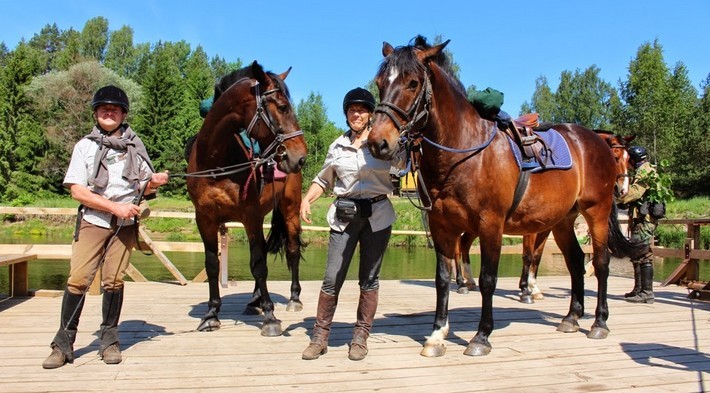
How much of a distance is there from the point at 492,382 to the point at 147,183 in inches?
109

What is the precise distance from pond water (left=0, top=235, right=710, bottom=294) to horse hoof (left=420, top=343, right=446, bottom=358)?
9.30m

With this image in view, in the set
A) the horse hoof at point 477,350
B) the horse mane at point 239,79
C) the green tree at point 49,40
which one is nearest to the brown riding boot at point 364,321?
the horse hoof at point 477,350

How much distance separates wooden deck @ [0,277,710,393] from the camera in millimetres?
3582

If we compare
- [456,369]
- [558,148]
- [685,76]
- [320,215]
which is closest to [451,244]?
[456,369]

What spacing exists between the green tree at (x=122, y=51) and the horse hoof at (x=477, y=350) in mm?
66240

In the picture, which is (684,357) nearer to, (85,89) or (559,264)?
(559,264)

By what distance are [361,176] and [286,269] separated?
1213 centimetres

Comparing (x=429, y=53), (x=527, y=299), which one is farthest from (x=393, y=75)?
(x=527, y=299)

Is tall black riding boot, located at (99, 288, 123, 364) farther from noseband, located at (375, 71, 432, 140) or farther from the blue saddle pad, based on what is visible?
the blue saddle pad

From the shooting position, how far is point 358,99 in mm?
4195

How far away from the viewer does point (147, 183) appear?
4125 mm

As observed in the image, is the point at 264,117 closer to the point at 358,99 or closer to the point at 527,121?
the point at 358,99

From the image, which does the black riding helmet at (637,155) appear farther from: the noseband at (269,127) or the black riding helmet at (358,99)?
the noseband at (269,127)

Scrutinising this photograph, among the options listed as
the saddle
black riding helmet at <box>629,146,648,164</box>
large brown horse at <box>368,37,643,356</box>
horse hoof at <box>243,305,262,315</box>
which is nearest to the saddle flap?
the saddle
